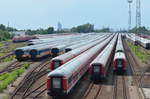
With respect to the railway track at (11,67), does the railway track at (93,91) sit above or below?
below

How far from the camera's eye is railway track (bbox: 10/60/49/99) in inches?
969

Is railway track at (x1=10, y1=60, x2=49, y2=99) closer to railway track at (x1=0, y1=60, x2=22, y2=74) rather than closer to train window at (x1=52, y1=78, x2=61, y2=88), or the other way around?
train window at (x1=52, y1=78, x2=61, y2=88)

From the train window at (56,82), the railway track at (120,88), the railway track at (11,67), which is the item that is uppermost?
the train window at (56,82)

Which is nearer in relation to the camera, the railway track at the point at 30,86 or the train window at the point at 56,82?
the train window at the point at 56,82

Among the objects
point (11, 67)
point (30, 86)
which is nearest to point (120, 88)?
point (30, 86)

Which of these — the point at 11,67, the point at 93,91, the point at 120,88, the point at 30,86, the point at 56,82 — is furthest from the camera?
the point at 11,67

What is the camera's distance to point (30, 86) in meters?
28.3

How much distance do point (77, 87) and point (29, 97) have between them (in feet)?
18.2

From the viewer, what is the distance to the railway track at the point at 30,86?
2461cm

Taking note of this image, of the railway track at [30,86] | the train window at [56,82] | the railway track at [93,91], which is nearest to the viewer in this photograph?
the train window at [56,82]

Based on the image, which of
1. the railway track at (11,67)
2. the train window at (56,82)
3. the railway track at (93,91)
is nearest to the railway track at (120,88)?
the railway track at (93,91)

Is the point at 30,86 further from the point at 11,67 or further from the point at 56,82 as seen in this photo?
the point at 11,67

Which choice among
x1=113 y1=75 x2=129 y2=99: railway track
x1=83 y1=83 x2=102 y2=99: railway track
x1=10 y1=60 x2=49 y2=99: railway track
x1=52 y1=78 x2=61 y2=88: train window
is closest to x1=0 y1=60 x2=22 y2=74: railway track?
x1=10 y1=60 x2=49 y2=99: railway track

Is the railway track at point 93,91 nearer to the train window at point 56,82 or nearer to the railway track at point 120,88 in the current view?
the railway track at point 120,88
